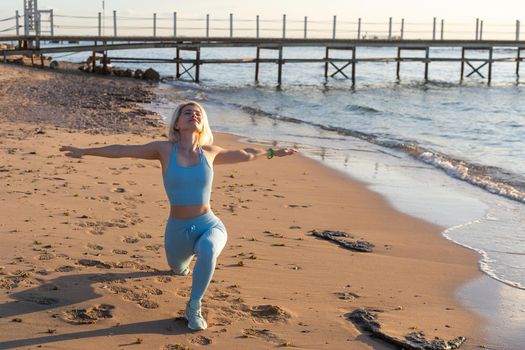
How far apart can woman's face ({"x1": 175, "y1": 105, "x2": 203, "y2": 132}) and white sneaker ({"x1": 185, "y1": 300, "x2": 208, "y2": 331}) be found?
3.35 ft

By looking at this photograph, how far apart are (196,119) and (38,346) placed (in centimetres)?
155

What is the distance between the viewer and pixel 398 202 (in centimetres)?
869

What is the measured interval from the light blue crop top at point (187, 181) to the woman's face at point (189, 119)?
0.12m

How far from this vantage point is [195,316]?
4.26 m

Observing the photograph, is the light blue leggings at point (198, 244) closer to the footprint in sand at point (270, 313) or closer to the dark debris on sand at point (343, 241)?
the footprint in sand at point (270, 313)

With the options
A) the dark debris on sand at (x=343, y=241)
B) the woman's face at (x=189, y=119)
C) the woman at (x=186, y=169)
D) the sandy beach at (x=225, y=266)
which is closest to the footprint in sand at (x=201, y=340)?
the sandy beach at (x=225, y=266)

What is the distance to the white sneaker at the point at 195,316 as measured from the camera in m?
4.23

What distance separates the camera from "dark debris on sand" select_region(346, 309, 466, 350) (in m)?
4.28

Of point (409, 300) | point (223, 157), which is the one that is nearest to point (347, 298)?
point (409, 300)

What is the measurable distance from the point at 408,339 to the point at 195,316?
118 cm

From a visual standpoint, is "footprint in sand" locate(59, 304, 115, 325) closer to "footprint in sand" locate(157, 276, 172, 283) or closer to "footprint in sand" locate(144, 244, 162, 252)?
"footprint in sand" locate(157, 276, 172, 283)

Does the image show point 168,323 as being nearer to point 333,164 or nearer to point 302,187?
point 302,187

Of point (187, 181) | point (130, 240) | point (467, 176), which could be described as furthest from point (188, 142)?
point (467, 176)

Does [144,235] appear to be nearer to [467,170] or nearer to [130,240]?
[130,240]
